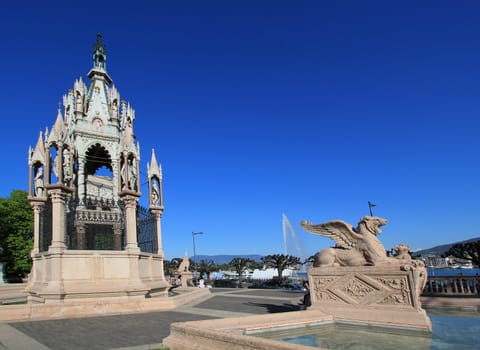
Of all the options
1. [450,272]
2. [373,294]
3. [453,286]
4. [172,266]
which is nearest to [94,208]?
[373,294]

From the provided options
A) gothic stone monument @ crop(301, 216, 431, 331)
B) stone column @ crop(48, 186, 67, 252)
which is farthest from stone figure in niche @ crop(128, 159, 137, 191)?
gothic stone monument @ crop(301, 216, 431, 331)

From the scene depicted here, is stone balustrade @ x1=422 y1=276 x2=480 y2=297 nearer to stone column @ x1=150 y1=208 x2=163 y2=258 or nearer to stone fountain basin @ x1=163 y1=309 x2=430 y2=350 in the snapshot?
stone fountain basin @ x1=163 y1=309 x2=430 y2=350

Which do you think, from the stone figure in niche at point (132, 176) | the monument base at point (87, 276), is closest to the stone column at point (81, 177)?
the stone figure in niche at point (132, 176)

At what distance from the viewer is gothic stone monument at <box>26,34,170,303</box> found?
16.0 m

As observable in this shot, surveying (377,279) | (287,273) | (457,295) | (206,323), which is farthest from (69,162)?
(287,273)

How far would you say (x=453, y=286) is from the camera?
52.7 feet

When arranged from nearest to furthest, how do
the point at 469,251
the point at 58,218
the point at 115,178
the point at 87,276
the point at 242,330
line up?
1. the point at 242,330
2. the point at 87,276
3. the point at 58,218
4. the point at 115,178
5. the point at 469,251

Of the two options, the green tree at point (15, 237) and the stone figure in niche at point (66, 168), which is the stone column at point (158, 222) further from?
the green tree at point (15, 237)

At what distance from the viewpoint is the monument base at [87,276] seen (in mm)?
15258

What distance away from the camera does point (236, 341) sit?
5285 millimetres

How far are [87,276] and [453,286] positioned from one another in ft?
53.6

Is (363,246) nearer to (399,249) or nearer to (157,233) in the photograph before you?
(399,249)

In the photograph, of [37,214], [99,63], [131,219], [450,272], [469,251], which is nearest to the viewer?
[131,219]

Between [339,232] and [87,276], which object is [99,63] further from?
[339,232]
